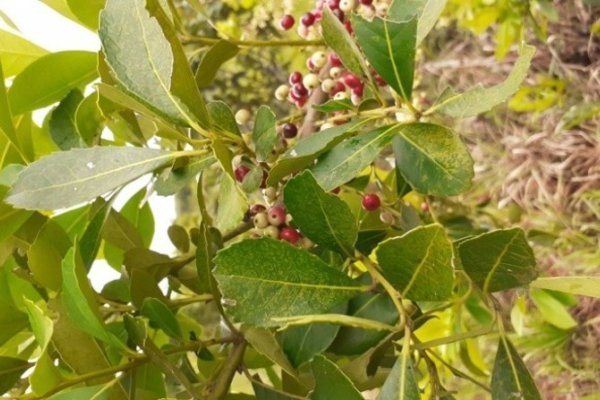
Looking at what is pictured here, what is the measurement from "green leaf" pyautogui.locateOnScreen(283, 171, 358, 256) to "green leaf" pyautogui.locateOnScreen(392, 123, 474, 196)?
4cm

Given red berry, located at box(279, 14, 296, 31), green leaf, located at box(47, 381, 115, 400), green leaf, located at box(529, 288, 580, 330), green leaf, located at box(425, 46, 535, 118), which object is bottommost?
green leaf, located at box(529, 288, 580, 330)

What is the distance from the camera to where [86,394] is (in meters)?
0.37

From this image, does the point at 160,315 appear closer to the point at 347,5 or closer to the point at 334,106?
the point at 334,106

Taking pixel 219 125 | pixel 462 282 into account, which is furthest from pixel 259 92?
pixel 219 125

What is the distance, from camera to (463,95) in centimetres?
35

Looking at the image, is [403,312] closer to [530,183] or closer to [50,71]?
[50,71]

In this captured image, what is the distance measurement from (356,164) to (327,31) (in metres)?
0.07

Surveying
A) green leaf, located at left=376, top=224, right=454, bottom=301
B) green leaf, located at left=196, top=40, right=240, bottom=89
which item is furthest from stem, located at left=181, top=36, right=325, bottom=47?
green leaf, located at left=376, top=224, right=454, bottom=301

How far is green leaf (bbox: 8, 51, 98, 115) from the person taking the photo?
0.50 meters

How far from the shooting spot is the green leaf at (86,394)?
362mm

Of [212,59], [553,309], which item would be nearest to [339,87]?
[212,59]

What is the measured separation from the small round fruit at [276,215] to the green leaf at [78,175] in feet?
0.29

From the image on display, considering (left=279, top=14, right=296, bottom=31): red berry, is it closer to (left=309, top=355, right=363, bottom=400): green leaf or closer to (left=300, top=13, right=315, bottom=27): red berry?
(left=300, top=13, right=315, bottom=27): red berry

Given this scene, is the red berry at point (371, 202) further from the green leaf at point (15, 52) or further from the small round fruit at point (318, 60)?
the green leaf at point (15, 52)
